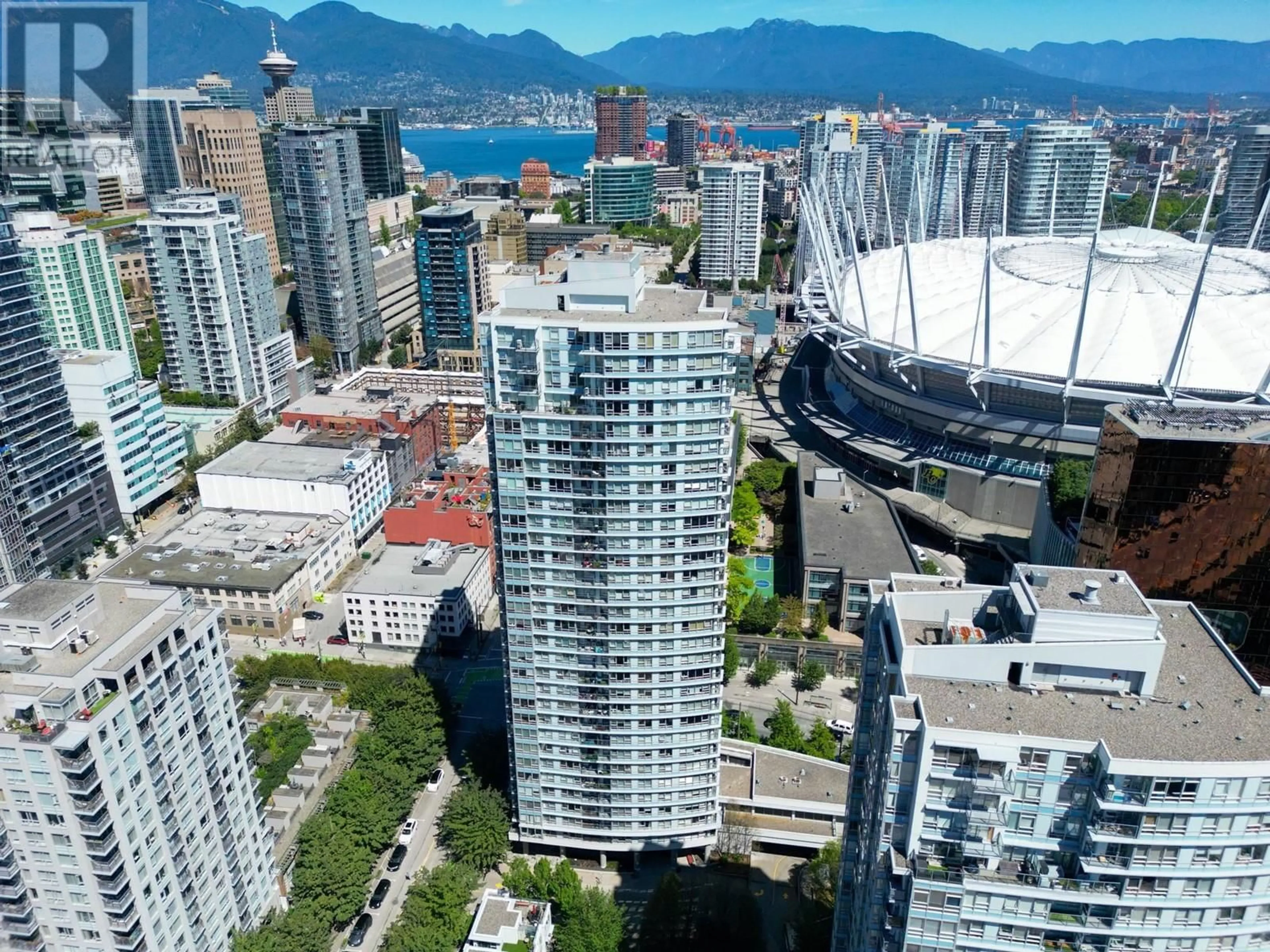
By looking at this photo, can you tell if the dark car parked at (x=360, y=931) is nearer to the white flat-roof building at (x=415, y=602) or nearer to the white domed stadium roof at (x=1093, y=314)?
the white flat-roof building at (x=415, y=602)

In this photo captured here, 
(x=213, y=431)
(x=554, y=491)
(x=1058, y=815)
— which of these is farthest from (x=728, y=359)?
(x=213, y=431)

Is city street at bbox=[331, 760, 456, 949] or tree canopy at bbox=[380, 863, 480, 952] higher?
tree canopy at bbox=[380, 863, 480, 952]

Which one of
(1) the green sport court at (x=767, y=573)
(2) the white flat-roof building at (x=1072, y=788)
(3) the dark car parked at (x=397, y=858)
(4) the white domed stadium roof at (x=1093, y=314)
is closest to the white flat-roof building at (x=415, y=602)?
(3) the dark car parked at (x=397, y=858)

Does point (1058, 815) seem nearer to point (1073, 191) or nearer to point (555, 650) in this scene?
point (555, 650)

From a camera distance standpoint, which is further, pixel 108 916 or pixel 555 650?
pixel 555 650

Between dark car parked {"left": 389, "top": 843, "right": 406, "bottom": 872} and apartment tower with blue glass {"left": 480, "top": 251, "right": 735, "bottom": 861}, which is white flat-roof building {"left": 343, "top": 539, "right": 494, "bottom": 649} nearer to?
dark car parked {"left": 389, "top": 843, "right": 406, "bottom": 872}

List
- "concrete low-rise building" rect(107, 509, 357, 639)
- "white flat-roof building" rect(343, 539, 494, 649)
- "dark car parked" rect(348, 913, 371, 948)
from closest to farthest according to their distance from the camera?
"dark car parked" rect(348, 913, 371, 948)
"white flat-roof building" rect(343, 539, 494, 649)
"concrete low-rise building" rect(107, 509, 357, 639)

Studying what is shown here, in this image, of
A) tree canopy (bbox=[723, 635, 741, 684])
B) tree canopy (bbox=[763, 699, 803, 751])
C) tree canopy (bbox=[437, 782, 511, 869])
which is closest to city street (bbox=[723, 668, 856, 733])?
tree canopy (bbox=[723, 635, 741, 684])
